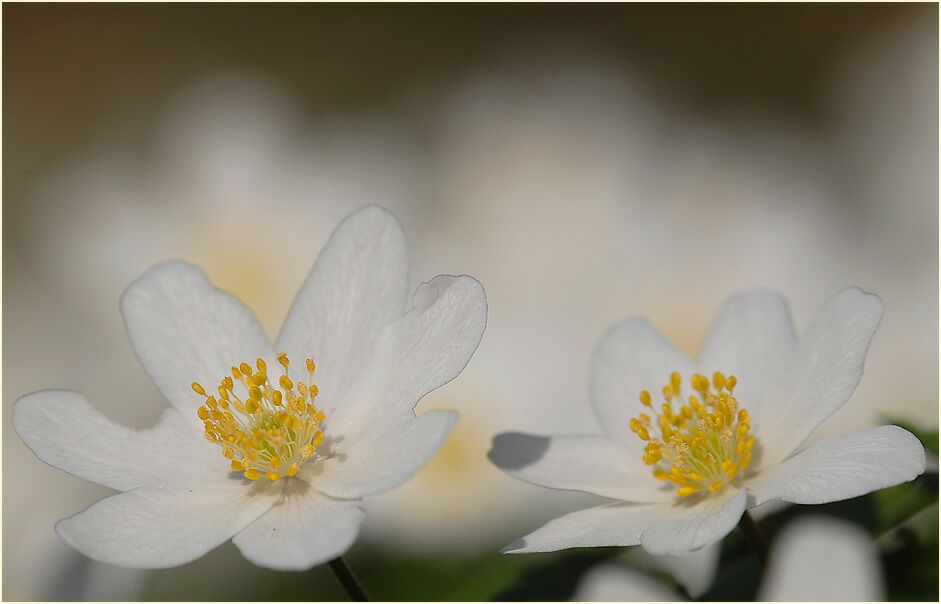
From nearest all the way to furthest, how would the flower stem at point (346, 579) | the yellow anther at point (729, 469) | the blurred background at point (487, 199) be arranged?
the flower stem at point (346, 579) → the yellow anther at point (729, 469) → the blurred background at point (487, 199)

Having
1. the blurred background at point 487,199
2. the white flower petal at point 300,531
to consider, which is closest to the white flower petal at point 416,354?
the white flower petal at point 300,531

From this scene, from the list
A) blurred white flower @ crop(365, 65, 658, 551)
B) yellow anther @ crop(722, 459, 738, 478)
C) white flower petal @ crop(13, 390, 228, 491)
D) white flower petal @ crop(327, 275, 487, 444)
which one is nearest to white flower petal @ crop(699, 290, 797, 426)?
yellow anther @ crop(722, 459, 738, 478)

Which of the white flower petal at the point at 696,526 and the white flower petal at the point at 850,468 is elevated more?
the white flower petal at the point at 850,468

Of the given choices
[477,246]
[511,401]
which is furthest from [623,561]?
[477,246]

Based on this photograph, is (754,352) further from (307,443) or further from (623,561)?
(307,443)

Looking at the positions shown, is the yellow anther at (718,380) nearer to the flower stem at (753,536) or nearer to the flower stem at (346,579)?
the flower stem at (753,536)

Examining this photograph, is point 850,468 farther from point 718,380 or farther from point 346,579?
point 346,579

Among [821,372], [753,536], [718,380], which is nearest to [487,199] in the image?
[718,380]
